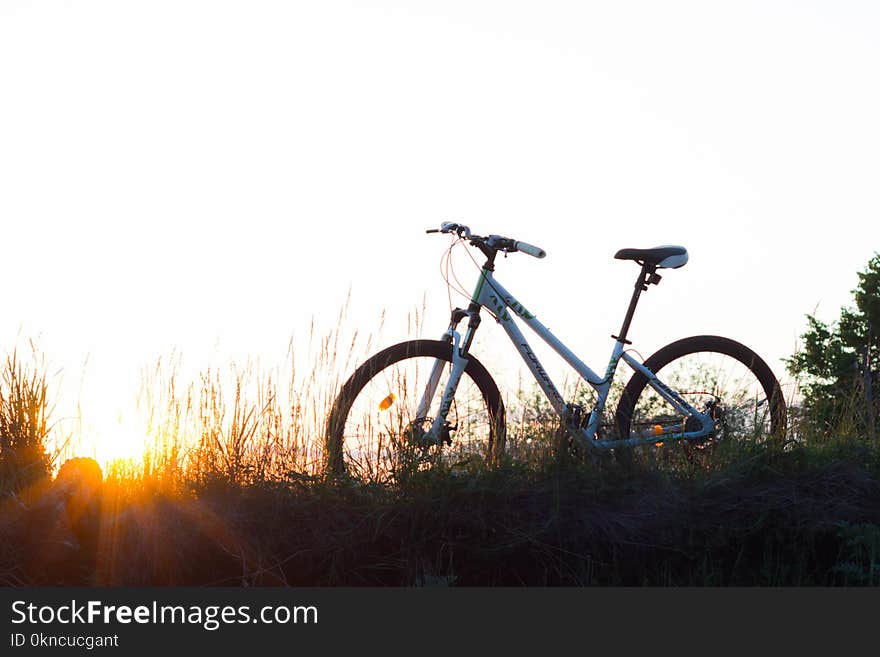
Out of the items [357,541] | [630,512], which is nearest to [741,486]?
[630,512]

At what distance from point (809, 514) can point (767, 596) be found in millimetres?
924

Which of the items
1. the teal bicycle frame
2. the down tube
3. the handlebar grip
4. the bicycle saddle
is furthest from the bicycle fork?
the bicycle saddle

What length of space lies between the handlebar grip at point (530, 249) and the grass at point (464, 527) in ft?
3.87

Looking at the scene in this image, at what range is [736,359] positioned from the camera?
242 inches

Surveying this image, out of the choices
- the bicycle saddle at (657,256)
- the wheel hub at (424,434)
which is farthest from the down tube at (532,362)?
the bicycle saddle at (657,256)

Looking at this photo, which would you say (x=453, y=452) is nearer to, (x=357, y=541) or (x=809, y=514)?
(x=357, y=541)

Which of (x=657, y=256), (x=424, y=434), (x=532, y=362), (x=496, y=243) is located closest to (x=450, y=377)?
(x=424, y=434)

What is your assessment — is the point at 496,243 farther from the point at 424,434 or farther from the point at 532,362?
the point at 424,434

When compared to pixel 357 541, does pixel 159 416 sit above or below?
above

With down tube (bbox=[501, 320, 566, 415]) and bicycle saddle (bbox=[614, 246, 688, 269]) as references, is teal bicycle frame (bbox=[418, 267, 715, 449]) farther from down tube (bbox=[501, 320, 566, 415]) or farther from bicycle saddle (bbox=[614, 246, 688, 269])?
bicycle saddle (bbox=[614, 246, 688, 269])

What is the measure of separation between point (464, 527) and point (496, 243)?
1.73 m

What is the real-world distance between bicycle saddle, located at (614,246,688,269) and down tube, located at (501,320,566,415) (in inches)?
30.7

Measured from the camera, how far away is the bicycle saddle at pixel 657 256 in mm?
5828

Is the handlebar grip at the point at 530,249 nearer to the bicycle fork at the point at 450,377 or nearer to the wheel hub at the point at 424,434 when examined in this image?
the bicycle fork at the point at 450,377
